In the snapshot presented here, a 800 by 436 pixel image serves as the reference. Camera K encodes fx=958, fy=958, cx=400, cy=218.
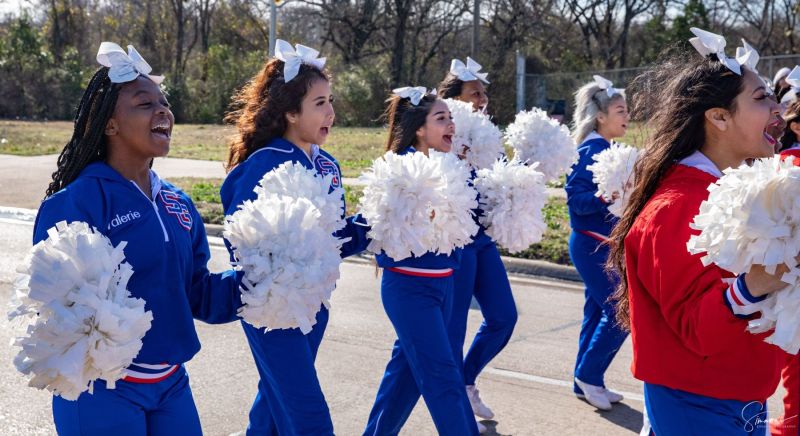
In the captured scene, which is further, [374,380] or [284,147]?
[374,380]

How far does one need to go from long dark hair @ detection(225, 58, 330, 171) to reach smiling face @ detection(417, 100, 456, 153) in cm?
86

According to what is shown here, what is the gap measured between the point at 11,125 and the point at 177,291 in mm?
27211

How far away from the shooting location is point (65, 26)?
41188mm

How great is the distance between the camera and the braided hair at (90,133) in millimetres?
3166

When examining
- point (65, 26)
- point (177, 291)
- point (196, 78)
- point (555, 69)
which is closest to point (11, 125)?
point (196, 78)

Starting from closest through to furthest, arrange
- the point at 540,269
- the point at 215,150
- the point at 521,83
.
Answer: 1. the point at 540,269
2. the point at 215,150
3. the point at 521,83

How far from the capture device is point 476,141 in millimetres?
5961

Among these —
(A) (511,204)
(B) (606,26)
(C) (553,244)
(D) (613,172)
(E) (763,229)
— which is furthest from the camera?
(B) (606,26)

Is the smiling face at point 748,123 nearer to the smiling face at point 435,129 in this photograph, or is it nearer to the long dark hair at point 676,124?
the long dark hair at point 676,124

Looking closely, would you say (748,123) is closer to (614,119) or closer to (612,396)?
(612,396)

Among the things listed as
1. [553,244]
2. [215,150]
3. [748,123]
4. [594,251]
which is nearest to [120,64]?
[748,123]

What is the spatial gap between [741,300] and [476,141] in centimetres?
368

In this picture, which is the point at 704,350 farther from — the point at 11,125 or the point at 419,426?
the point at 11,125

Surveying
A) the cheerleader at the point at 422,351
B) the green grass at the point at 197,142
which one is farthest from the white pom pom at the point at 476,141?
the green grass at the point at 197,142
